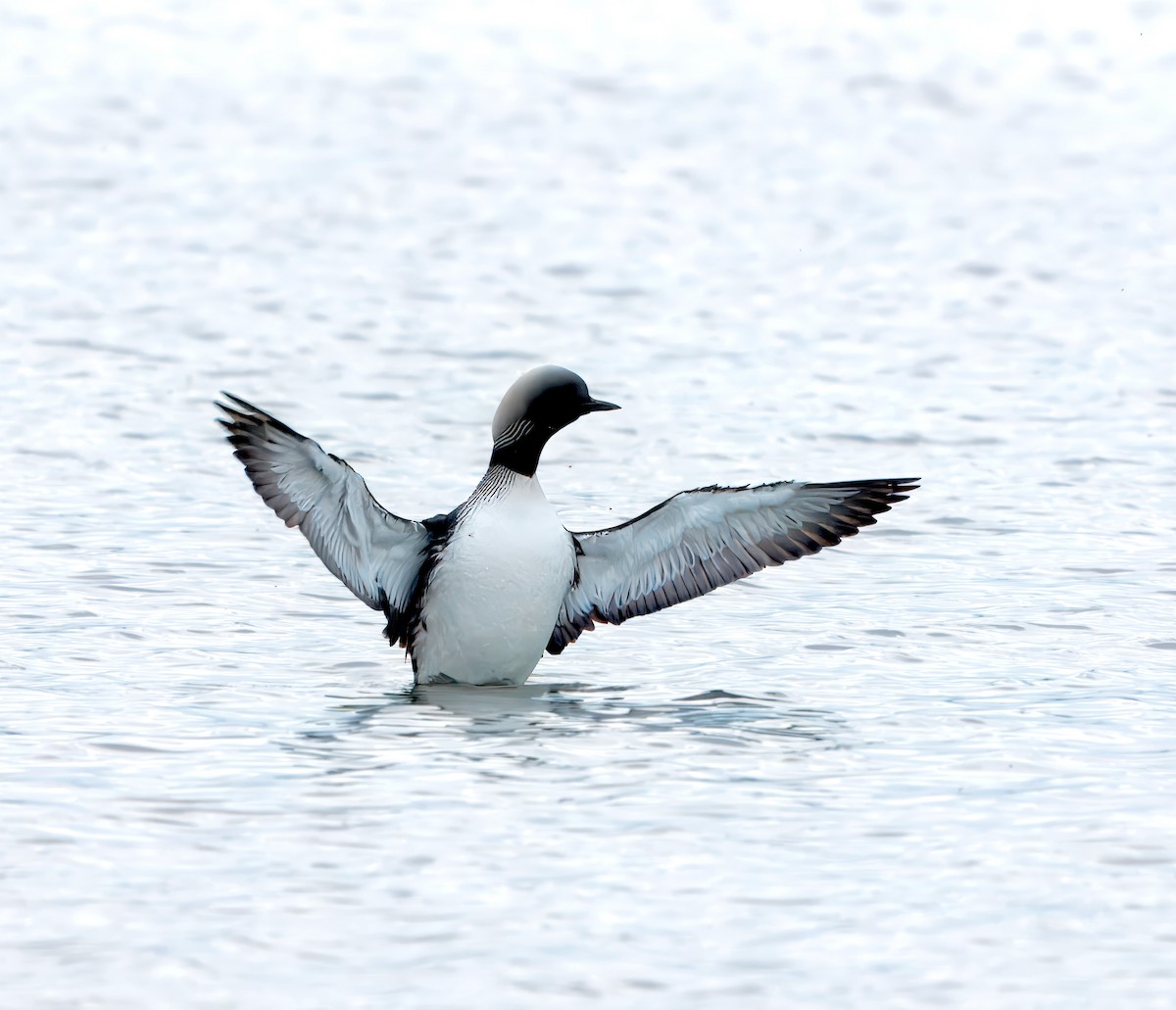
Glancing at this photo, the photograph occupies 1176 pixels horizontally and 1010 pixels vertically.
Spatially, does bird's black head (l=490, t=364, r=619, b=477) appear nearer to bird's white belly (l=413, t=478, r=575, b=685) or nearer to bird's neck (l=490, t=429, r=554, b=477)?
bird's neck (l=490, t=429, r=554, b=477)

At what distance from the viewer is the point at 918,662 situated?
12.0 metres

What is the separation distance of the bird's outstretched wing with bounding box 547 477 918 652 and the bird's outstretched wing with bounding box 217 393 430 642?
0.91 metres

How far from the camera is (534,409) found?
462 inches

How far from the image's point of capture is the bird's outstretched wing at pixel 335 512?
11039 millimetres

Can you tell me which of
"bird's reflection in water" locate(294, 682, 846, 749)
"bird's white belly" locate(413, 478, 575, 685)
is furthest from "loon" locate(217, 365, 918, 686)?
"bird's reflection in water" locate(294, 682, 846, 749)

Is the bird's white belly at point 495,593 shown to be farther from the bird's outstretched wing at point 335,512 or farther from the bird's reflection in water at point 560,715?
the bird's outstretched wing at point 335,512

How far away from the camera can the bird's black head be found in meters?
11.6

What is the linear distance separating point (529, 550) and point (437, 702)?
0.89 metres

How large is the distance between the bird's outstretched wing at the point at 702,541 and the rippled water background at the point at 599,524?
40 centimetres

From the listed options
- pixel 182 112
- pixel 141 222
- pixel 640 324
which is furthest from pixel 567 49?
pixel 640 324

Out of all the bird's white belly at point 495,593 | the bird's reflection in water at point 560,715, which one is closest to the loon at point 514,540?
the bird's white belly at point 495,593

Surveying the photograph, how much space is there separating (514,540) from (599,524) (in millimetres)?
4226

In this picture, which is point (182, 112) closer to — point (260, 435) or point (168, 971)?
point (260, 435)

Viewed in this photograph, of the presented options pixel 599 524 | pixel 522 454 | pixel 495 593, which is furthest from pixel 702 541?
pixel 599 524
